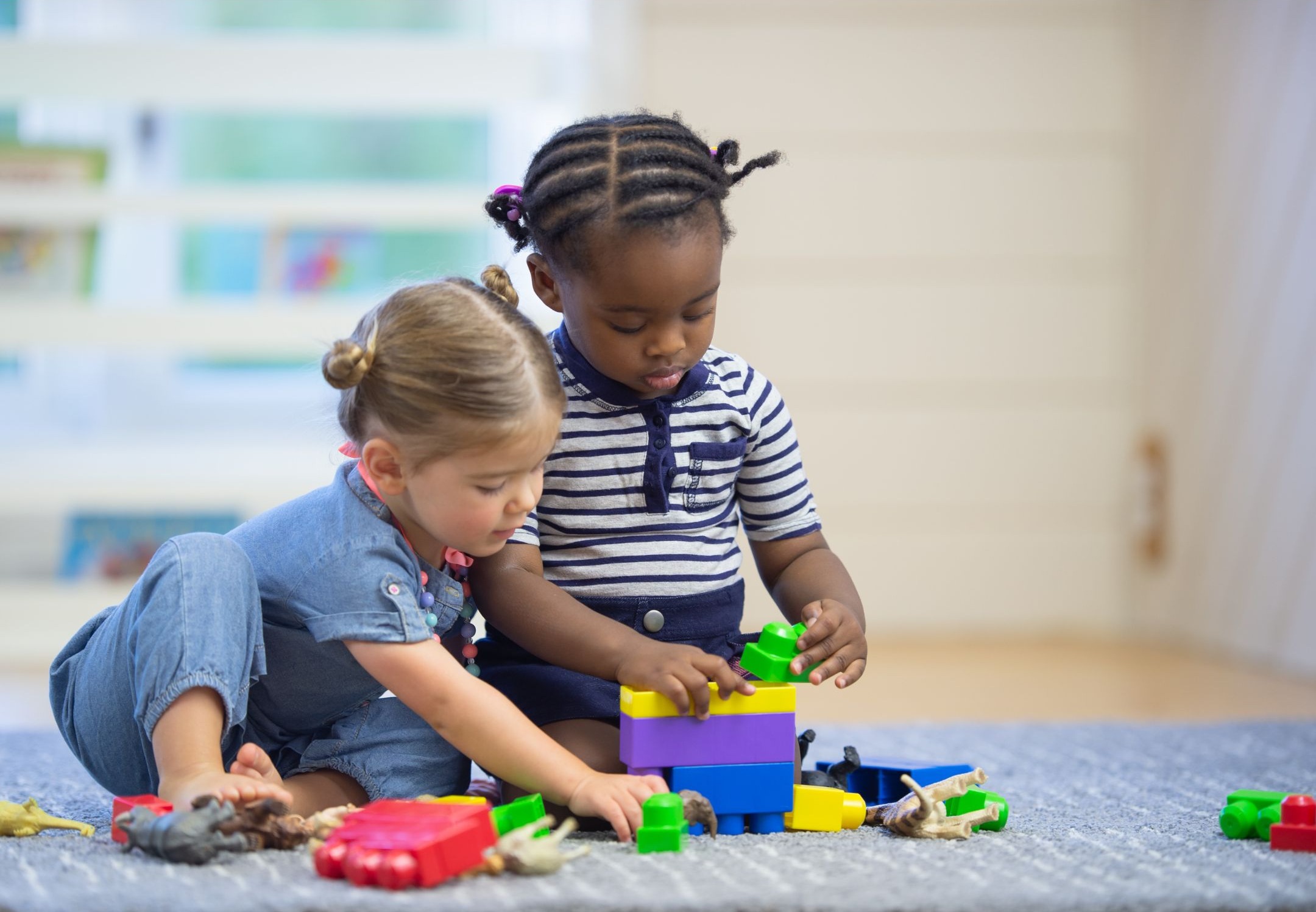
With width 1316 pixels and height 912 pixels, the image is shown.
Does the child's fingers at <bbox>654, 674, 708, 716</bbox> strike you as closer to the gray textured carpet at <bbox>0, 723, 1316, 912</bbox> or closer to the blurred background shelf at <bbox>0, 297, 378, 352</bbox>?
the gray textured carpet at <bbox>0, 723, 1316, 912</bbox>

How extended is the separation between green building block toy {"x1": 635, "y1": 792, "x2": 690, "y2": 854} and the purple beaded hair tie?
0.49 meters

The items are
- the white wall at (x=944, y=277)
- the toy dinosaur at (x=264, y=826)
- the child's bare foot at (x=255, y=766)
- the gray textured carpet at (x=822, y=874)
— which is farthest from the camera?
the white wall at (x=944, y=277)

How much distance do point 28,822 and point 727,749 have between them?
1.58ft

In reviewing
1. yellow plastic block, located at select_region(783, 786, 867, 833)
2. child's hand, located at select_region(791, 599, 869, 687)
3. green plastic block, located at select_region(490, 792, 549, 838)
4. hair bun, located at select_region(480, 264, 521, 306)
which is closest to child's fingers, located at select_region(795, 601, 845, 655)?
child's hand, located at select_region(791, 599, 869, 687)

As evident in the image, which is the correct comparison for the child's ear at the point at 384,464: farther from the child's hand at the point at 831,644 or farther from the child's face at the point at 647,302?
the child's hand at the point at 831,644

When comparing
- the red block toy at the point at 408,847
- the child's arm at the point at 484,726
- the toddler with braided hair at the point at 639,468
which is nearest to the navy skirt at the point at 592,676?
the toddler with braided hair at the point at 639,468

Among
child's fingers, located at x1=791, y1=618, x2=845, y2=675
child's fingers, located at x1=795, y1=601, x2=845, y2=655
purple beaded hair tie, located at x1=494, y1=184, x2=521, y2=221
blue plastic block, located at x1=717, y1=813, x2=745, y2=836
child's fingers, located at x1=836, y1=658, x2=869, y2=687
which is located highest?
purple beaded hair tie, located at x1=494, y1=184, x2=521, y2=221

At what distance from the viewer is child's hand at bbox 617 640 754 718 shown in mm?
902

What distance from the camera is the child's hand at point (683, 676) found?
902 mm

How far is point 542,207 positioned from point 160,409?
5.60 ft

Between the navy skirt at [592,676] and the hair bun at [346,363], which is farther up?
the hair bun at [346,363]

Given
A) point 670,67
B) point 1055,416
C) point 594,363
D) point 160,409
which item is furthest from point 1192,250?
point 160,409

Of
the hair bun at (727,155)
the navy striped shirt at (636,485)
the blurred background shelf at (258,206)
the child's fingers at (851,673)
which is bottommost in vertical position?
the child's fingers at (851,673)

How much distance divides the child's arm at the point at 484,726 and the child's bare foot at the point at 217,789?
0.10 meters
